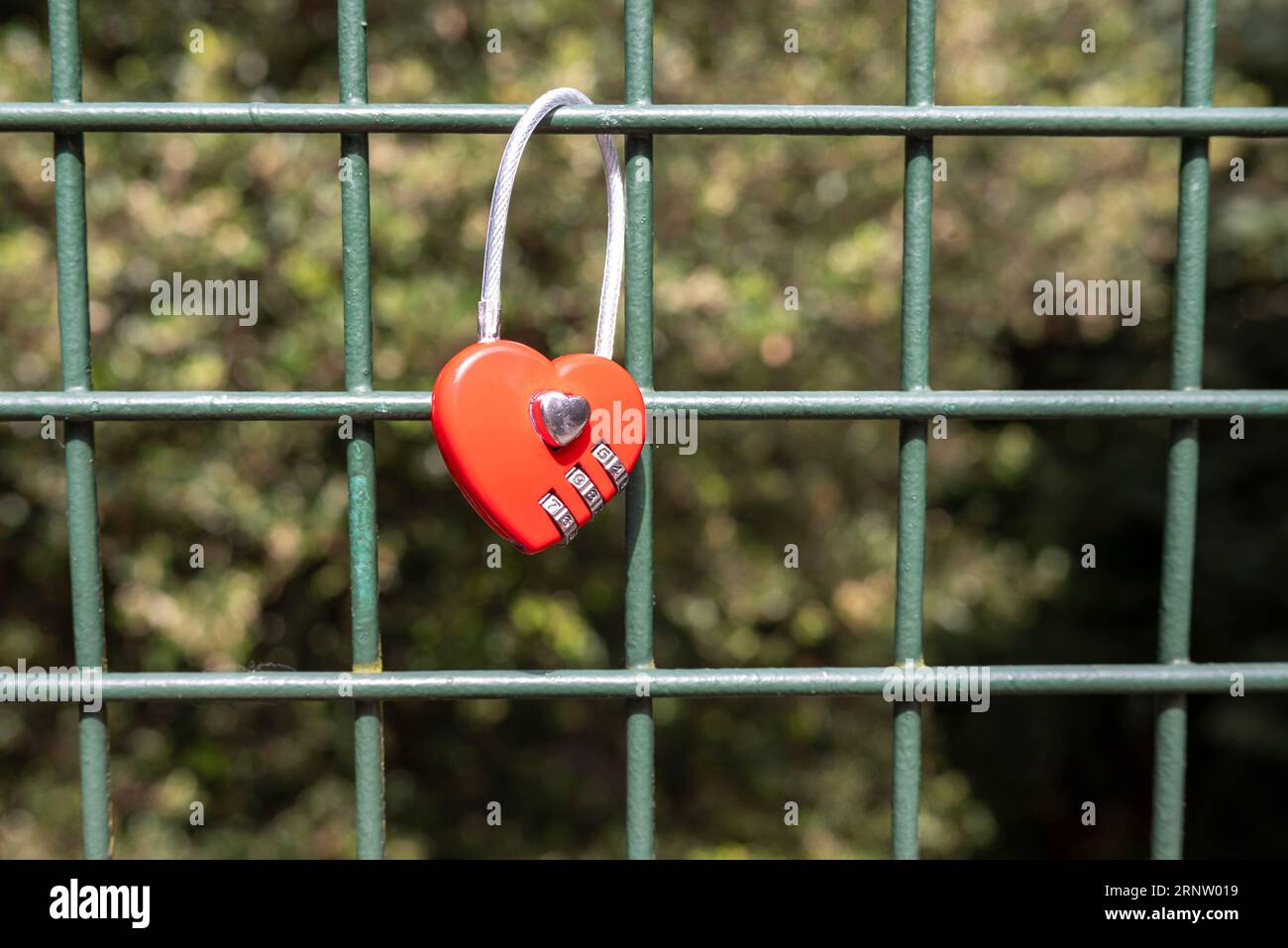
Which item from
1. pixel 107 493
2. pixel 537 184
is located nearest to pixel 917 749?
pixel 537 184

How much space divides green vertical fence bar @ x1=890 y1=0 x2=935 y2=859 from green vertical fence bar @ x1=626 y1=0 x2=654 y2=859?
22 cm

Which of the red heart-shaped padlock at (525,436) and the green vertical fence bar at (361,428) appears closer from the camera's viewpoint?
the red heart-shaped padlock at (525,436)

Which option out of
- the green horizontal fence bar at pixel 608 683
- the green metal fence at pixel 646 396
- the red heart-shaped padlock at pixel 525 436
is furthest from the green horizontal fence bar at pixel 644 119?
the green horizontal fence bar at pixel 608 683

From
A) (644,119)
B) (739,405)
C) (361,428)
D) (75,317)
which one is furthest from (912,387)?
(75,317)

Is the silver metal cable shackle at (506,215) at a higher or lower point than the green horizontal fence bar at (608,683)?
higher

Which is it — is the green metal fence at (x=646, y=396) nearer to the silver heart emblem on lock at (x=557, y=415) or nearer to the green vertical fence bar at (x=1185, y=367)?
the green vertical fence bar at (x=1185, y=367)

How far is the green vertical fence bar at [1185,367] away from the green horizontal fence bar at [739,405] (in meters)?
0.04

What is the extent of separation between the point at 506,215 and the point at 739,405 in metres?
0.25

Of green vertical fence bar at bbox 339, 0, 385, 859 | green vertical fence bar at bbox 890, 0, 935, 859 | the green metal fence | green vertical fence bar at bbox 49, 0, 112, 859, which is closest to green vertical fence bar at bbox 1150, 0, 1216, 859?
the green metal fence

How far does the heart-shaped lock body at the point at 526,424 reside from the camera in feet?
3.09

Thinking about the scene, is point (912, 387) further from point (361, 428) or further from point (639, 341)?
point (361, 428)

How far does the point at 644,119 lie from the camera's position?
104 centimetres

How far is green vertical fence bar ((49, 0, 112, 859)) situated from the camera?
1048mm
